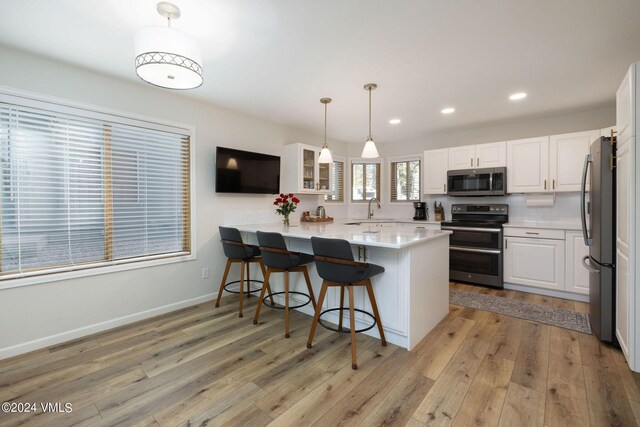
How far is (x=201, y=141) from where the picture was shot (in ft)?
11.8

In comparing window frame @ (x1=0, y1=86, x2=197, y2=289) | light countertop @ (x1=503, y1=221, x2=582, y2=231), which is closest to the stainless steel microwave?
light countertop @ (x1=503, y1=221, x2=582, y2=231)

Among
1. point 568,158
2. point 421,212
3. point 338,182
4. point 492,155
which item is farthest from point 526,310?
point 338,182

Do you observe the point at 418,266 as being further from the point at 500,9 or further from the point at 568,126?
the point at 568,126

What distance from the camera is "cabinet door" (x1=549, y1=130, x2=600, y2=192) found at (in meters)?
3.70

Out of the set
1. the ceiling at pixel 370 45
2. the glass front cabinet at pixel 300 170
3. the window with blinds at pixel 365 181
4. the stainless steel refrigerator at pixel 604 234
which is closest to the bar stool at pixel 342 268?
the ceiling at pixel 370 45

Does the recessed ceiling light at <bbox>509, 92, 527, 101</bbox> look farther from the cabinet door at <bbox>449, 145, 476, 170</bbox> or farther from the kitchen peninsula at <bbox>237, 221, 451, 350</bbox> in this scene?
the kitchen peninsula at <bbox>237, 221, 451, 350</bbox>

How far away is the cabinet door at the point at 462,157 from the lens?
14.9 ft

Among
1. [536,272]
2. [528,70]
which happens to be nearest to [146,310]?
[528,70]

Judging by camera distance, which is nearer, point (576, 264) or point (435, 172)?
point (576, 264)

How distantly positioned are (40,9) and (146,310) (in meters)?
2.63

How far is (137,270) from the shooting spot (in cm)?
306

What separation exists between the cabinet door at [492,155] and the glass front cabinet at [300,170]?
2.46 m

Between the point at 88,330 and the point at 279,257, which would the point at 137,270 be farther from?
the point at 279,257

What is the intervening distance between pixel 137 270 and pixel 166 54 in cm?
224
